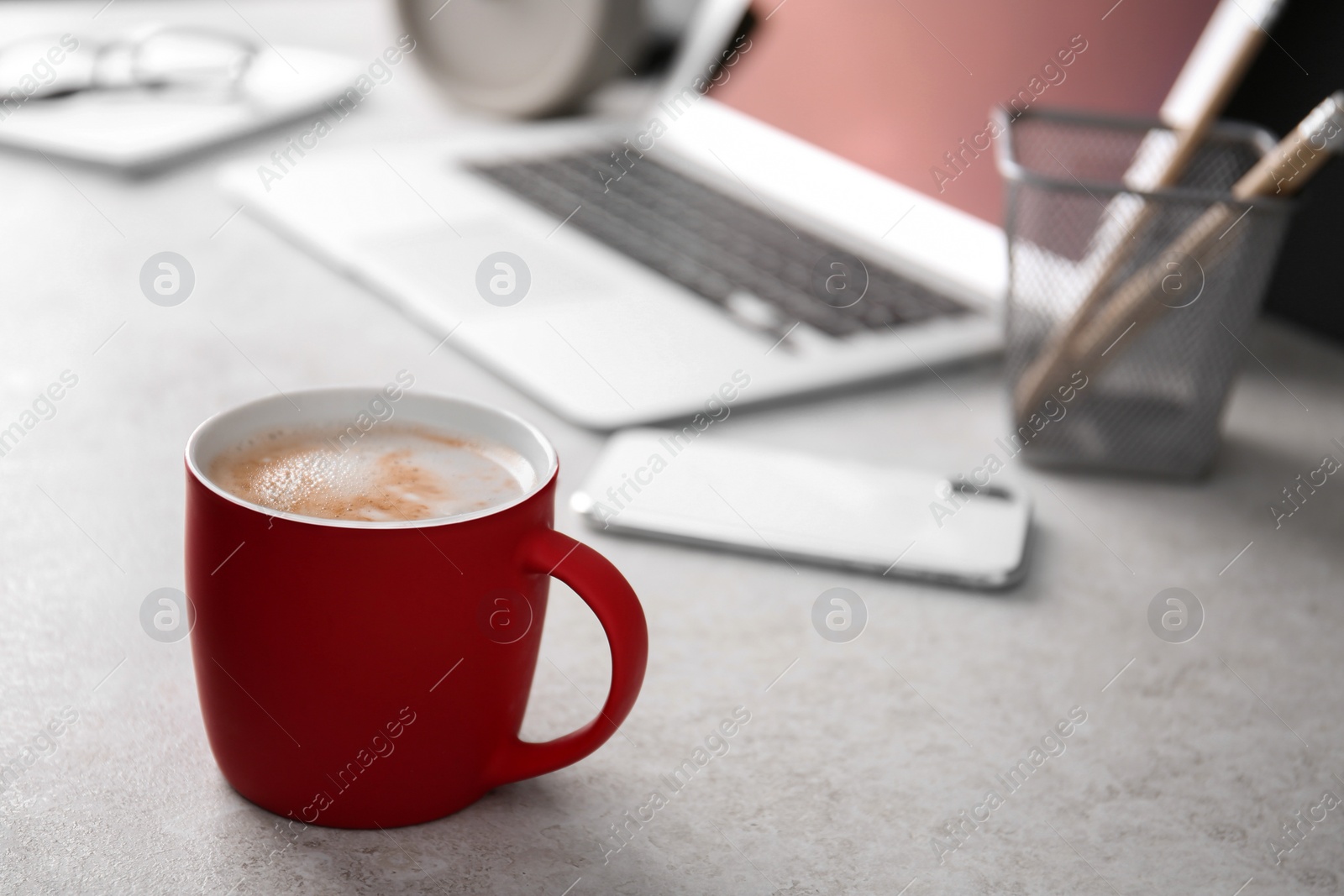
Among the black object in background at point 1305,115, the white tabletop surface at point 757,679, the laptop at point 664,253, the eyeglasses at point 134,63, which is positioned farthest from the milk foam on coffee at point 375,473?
the eyeglasses at point 134,63

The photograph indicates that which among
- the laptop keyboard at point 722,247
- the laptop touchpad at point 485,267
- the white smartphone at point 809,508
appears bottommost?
the laptop keyboard at point 722,247

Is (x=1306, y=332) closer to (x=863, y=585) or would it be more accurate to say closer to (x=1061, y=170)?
(x=1061, y=170)

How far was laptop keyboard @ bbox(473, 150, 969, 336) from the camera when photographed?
0.90 meters

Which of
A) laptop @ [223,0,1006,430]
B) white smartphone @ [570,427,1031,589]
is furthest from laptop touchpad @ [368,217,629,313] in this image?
white smartphone @ [570,427,1031,589]

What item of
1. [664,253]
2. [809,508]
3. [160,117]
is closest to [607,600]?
[809,508]

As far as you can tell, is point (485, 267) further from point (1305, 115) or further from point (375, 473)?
point (1305, 115)

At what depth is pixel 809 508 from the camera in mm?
671

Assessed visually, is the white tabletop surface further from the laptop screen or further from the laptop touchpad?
the laptop screen

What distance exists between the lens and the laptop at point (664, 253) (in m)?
0.81

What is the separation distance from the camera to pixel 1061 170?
2.91ft

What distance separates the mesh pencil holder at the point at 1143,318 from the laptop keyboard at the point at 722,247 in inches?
5.6

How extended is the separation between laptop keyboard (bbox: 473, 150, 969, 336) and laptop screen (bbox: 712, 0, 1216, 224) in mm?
101

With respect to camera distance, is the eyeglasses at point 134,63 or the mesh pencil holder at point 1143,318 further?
the eyeglasses at point 134,63

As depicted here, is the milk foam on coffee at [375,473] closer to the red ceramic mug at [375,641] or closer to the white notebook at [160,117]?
the red ceramic mug at [375,641]
